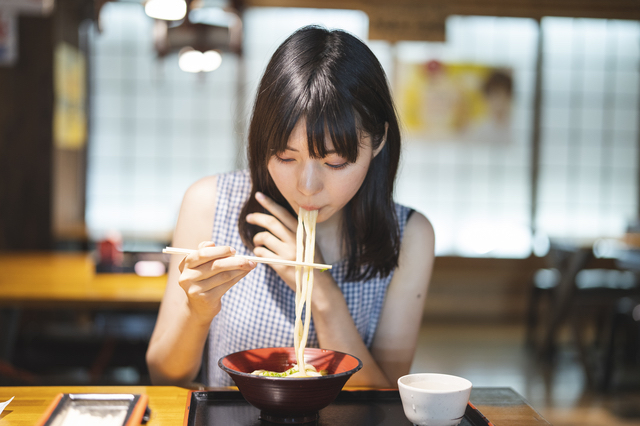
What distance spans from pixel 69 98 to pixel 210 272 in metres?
4.48

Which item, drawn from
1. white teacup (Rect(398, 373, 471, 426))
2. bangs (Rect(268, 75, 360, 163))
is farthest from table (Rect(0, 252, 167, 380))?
white teacup (Rect(398, 373, 471, 426))

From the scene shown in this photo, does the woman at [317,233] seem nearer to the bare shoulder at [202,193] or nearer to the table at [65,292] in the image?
the bare shoulder at [202,193]

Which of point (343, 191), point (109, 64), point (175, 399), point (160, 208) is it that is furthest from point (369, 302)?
point (109, 64)

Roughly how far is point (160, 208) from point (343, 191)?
4.89 m

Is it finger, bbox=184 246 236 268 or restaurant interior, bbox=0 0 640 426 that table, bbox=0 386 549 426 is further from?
restaurant interior, bbox=0 0 640 426

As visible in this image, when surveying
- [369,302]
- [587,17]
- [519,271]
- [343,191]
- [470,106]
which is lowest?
[519,271]

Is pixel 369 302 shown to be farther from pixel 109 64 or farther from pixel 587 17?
pixel 587 17

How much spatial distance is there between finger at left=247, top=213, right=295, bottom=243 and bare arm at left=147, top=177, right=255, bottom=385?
0.14m

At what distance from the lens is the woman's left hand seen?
1187 mm

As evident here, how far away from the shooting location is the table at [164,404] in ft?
3.21

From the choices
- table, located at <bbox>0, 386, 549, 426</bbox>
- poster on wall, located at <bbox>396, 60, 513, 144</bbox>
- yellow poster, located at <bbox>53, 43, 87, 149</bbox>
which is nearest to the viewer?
table, located at <bbox>0, 386, 549, 426</bbox>

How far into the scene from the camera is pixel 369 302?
1.45m

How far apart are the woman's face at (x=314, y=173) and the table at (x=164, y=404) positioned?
0.46 metres

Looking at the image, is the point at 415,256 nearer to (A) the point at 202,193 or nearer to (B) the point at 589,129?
(A) the point at 202,193
